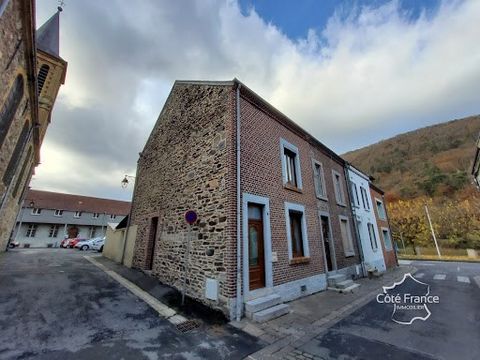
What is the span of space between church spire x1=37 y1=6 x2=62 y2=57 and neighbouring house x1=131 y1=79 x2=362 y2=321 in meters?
13.1

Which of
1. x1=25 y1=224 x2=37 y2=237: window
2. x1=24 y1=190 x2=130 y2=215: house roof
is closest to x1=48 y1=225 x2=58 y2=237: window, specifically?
x1=25 y1=224 x2=37 y2=237: window

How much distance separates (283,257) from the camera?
7.07 meters

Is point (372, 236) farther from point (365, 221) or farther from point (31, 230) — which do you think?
point (31, 230)

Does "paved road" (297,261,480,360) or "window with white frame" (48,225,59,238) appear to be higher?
"window with white frame" (48,225,59,238)

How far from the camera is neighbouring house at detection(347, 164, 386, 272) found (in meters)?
13.0

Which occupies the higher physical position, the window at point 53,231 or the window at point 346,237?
the window at point 53,231

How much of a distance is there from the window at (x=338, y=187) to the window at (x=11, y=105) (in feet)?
44.1

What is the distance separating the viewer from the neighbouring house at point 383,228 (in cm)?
1606

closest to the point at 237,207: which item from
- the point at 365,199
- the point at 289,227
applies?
the point at 289,227

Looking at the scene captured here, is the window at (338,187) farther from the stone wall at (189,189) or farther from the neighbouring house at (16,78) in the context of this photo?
the neighbouring house at (16,78)

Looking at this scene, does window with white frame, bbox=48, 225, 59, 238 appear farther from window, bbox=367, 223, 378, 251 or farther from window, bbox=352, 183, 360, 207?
window, bbox=367, 223, 378, 251

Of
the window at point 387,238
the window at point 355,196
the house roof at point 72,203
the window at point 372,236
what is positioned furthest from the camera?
the house roof at point 72,203

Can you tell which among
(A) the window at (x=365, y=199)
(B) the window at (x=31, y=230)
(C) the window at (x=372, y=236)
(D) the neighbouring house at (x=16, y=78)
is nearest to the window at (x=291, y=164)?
(D) the neighbouring house at (x=16, y=78)

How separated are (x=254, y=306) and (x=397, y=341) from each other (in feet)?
9.90
